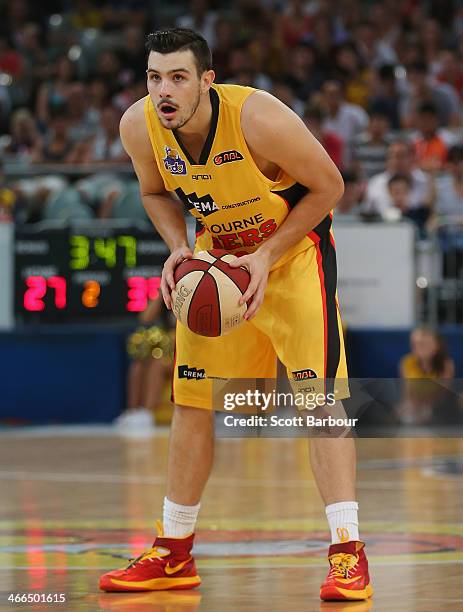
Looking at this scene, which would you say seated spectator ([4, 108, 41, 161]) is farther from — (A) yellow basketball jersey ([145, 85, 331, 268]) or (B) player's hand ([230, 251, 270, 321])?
(B) player's hand ([230, 251, 270, 321])

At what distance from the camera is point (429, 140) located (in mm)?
15125

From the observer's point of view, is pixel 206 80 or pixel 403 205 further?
pixel 403 205

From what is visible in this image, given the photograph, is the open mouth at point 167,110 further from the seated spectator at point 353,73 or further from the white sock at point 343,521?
the seated spectator at point 353,73

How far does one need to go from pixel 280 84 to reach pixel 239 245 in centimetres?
1168

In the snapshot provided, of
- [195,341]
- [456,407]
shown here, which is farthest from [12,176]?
[195,341]

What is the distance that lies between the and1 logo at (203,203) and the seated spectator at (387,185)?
8.22 m

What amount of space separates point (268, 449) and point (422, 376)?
2053 mm

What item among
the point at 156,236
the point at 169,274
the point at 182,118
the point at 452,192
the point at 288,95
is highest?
the point at 288,95

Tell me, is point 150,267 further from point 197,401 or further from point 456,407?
point 197,401

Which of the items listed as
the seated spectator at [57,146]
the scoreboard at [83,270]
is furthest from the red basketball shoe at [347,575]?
the seated spectator at [57,146]

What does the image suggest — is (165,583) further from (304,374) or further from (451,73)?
(451,73)

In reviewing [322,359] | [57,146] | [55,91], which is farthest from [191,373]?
[55,91]

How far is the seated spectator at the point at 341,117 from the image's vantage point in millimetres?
15820

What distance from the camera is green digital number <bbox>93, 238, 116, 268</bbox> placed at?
44.6ft
